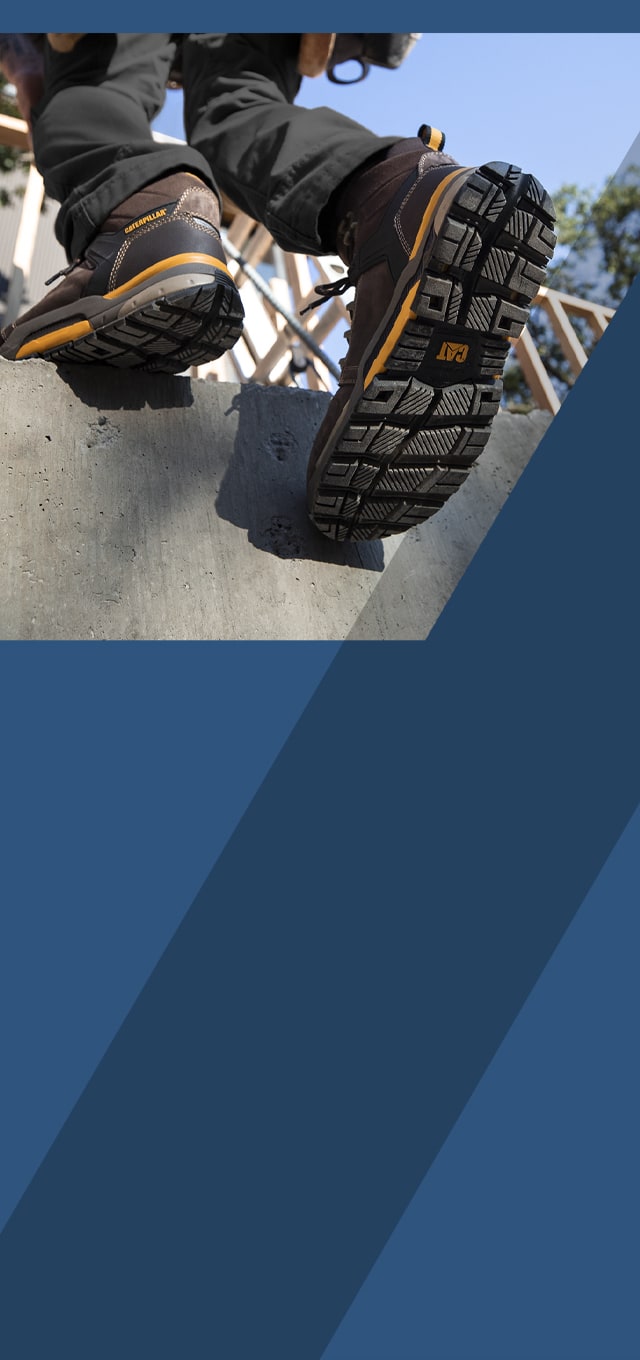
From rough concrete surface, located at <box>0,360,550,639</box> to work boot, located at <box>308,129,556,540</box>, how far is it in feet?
0.31

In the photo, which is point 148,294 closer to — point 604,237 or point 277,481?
point 277,481

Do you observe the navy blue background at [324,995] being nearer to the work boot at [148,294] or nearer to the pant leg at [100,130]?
the work boot at [148,294]

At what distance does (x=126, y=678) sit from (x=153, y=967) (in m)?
0.24

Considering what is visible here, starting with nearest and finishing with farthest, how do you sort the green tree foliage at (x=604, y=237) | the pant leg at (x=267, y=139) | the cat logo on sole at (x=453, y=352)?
the cat logo on sole at (x=453, y=352), the pant leg at (x=267, y=139), the green tree foliage at (x=604, y=237)

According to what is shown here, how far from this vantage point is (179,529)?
1.02 meters

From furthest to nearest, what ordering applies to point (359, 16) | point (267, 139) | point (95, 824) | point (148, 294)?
point (359, 16)
point (267, 139)
point (148, 294)
point (95, 824)

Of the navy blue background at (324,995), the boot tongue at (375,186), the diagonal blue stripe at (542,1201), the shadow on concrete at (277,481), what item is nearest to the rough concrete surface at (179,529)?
the shadow on concrete at (277,481)

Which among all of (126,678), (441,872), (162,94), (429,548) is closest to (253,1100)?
(441,872)

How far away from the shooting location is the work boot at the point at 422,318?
0.82 m

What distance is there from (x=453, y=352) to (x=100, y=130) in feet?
1.80

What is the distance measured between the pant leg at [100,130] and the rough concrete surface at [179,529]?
180 millimetres

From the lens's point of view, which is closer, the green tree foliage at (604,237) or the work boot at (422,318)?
the work boot at (422,318)

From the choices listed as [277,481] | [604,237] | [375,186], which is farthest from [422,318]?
[604,237]

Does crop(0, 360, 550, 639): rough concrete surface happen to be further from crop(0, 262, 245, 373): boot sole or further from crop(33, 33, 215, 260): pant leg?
crop(33, 33, 215, 260): pant leg
